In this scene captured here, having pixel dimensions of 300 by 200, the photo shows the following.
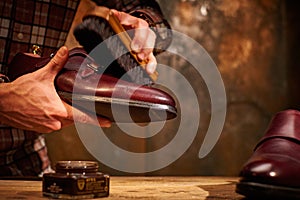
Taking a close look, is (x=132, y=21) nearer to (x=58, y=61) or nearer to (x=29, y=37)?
(x=58, y=61)

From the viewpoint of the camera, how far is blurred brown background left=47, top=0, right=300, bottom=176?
2199 mm

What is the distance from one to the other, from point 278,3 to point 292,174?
203 centimetres

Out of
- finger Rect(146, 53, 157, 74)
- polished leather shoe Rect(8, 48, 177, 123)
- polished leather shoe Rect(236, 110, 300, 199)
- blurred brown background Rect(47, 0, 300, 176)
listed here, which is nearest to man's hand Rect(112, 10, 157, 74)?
finger Rect(146, 53, 157, 74)

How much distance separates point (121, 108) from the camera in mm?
874

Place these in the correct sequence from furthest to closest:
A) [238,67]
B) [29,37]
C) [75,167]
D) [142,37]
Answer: [238,67] < [29,37] < [142,37] < [75,167]

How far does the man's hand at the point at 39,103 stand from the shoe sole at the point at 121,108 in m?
0.03

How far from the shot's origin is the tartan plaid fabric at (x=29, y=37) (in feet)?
4.54

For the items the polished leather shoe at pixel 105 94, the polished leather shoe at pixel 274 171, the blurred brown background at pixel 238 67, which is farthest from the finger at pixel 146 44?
the blurred brown background at pixel 238 67

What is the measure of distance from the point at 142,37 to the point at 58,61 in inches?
10.0

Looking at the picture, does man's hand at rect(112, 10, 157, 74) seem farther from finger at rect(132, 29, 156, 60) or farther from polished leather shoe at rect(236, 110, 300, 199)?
polished leather shoe at rect(236, 110, 300, 199)

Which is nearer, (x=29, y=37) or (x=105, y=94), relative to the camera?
(x=105, y=94)

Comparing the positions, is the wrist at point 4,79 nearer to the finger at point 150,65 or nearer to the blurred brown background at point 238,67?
the finger at point 150,65

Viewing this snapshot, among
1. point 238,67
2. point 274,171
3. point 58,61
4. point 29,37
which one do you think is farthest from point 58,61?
point 238,67

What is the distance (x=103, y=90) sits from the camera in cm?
87
